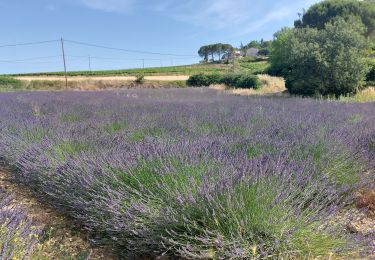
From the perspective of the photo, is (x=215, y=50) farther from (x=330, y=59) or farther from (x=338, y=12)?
(x=330, y=59)

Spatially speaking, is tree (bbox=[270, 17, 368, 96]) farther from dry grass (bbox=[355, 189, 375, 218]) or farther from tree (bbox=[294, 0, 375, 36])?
tree (bbox=[294, 0, 375, 36])

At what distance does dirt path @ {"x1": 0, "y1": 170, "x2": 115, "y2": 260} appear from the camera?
1.93m

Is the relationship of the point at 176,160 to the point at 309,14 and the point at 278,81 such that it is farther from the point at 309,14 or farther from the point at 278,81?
the point at 309,14

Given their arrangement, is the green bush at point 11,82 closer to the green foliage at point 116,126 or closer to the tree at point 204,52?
the green foliage at point 116,126

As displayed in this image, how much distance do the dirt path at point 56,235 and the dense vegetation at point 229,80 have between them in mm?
21423

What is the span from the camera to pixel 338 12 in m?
42.6

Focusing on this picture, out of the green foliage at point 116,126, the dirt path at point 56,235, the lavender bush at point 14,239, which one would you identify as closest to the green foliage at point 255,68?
the green foliage at point 116,126

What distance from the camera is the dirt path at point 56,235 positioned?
1.93m

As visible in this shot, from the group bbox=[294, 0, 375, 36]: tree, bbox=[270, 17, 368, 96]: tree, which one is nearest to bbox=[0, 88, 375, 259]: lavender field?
bbox=[270, 17, 368, 96]: tree

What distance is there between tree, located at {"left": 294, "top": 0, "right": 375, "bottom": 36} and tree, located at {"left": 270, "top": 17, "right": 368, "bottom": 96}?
2648cm

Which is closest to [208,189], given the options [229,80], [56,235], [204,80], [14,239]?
[14,239]

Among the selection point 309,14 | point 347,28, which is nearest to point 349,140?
point 347,28

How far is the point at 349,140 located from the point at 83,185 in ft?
8.12

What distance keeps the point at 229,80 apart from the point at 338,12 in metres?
24.4
